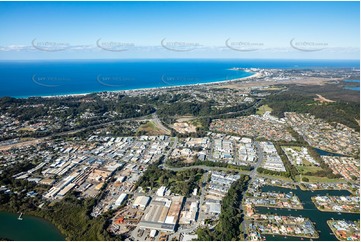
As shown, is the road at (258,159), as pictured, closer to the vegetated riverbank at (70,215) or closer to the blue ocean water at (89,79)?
the vegetated riverbank at (70,215)

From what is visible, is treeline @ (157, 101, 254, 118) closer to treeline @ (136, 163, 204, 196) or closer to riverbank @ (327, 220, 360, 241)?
treeline @ (136, 163, 204, 196)

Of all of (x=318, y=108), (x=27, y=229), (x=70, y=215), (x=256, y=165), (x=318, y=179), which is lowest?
(x=27, y=229)

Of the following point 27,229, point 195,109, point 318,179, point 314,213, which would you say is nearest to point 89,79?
point 195,109

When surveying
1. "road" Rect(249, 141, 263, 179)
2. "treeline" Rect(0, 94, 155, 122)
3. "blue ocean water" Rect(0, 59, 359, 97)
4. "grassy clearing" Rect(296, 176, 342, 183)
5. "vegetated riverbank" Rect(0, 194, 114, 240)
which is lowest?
"blue ocean water" Rect(0, 59, 359, 97)

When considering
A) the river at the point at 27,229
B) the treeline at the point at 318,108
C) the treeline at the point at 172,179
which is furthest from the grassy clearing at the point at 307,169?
the river at the point at 27,229

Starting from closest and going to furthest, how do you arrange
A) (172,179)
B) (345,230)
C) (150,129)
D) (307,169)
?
(345,230) → (172,179) → (307,169) → (150,129)

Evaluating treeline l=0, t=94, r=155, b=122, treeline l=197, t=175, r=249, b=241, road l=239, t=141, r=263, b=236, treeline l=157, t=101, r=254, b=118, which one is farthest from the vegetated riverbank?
treeline l=157, t=101, r=254, b=118

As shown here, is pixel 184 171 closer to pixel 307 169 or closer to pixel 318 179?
pixel 307 169
